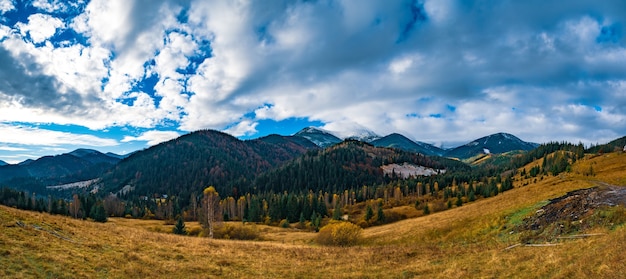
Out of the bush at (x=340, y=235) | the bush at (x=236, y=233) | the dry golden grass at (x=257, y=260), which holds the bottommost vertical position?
the bush at (x=236, y=233)

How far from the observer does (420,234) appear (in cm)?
5869

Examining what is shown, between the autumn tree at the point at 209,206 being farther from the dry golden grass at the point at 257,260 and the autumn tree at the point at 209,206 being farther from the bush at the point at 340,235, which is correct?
the dry golden grass at the point at 257,260

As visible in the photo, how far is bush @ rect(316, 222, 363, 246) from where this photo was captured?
59.5 meters

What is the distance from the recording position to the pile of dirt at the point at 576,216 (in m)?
28.0

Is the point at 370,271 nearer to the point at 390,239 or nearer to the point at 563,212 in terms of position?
the point at 563,212

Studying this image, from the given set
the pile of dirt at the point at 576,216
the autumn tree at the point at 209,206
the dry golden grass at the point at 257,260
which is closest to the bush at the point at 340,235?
the dry golden grass at the point at 257,260

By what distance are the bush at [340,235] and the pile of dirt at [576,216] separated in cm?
3006

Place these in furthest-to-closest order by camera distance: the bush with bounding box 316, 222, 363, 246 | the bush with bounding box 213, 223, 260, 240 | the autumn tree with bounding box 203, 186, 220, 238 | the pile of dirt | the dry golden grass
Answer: the autumn tree with bounding box 203, 186, 220, 238
the bush with bounding box 213, 223, 260, 240
the bush with bounding box 316, 222, 363, 246
the pile of dirt
the dry golden grass

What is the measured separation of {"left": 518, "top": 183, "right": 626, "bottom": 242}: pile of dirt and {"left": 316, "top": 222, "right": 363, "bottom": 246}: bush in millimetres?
30064

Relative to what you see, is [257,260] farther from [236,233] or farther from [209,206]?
[209,206]

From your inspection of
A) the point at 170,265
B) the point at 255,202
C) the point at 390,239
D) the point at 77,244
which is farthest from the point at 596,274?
the point at 255,202

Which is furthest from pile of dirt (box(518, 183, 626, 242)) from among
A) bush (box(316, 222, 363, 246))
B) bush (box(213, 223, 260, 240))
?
bush (box(213, 223, 260, 240))

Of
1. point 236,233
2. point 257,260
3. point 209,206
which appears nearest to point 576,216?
point 257,260

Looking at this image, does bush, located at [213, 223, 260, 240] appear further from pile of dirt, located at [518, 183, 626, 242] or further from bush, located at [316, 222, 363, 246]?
pile of dirt, located at [518, 183, 626, 242]
